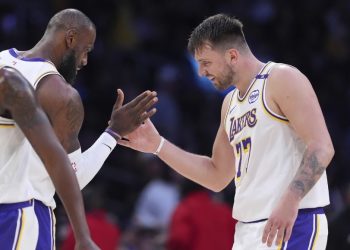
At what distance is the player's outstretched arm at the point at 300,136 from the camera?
5.04 meters

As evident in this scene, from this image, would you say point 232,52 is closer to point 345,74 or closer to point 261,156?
point 261,156

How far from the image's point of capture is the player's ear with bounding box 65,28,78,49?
538cm

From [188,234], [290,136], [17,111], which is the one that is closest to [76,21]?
[17,111]

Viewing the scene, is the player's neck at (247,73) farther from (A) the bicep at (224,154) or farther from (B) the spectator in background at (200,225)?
(B) the spectator in background at (200,225)

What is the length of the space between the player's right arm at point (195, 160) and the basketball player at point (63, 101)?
0.35 metres

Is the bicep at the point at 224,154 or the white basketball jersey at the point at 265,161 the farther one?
the bicep at the point at 224,154

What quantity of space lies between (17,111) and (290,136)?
178 cm

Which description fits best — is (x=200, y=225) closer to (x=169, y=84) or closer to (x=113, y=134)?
(x=169, y=84)

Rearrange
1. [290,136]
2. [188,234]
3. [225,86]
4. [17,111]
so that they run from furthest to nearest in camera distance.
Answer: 1. [188,234]
2. [225,86]
3. [290,136]
4. [17,111]

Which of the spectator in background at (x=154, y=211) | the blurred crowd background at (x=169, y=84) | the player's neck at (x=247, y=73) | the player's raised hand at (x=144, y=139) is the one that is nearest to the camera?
the player's neck at (x=247, y=73)

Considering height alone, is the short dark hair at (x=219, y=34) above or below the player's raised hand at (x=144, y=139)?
above

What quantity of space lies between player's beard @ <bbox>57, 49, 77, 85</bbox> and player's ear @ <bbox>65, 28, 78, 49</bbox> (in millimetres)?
37

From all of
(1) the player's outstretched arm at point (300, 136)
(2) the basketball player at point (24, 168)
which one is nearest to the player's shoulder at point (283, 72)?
(1) the player's outstretched arm at point (300, 136)

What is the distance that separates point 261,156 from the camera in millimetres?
5438
